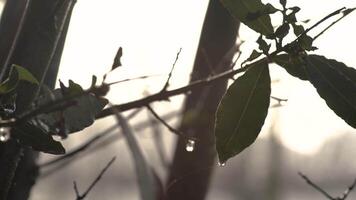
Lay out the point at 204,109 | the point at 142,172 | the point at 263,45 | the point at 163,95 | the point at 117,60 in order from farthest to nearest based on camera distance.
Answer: the point at 204,109 → the point at 163,95 → the point at 263,45 → the point at 117,60 → the point at 142,172

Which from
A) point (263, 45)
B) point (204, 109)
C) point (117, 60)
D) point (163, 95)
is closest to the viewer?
point (117, 60)

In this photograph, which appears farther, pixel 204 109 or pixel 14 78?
pixel 204 109

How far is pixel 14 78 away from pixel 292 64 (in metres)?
0.26

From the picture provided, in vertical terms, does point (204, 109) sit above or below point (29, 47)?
below

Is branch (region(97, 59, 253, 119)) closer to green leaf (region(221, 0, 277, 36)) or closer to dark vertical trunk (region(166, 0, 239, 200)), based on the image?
green leaf (region(221, 0, 277, 36))

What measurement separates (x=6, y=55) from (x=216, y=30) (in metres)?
0.36

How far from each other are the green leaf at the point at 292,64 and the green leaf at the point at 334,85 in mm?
11

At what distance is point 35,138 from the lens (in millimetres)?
527


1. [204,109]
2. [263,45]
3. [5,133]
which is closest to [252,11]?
[263,45]

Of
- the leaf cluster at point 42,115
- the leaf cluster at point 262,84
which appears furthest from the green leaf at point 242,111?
the leaf cluster at point 42,115

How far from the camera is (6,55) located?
0.60m

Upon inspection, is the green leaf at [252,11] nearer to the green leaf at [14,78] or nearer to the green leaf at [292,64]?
the green leaf at [292,64]

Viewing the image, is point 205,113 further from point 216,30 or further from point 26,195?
point 26,195

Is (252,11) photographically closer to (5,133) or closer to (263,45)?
(263,45)
